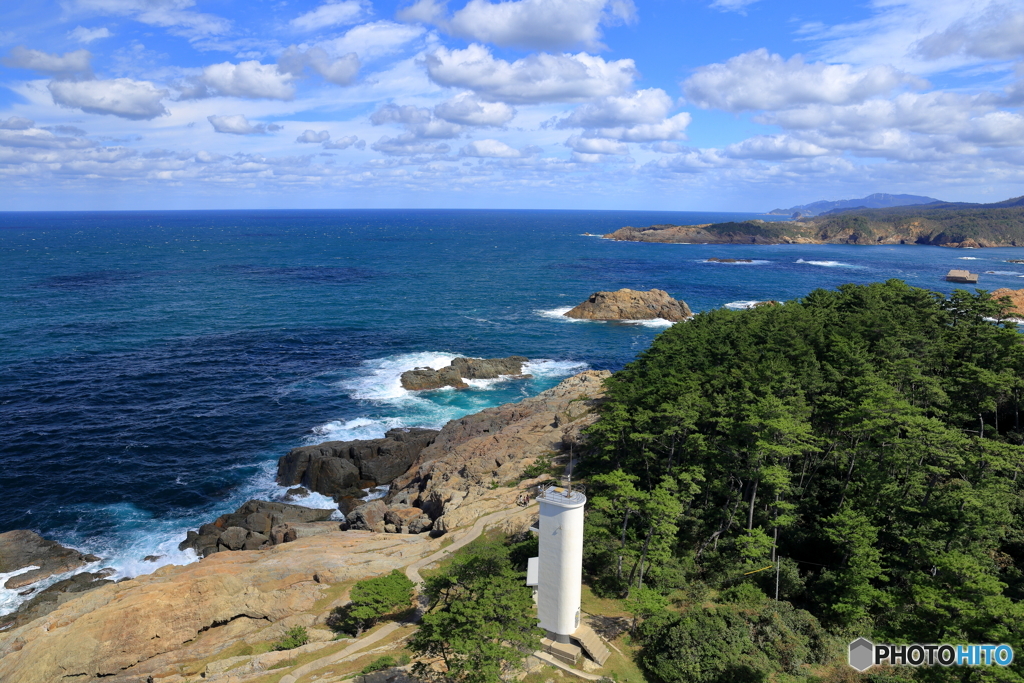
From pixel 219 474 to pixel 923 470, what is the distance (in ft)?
174

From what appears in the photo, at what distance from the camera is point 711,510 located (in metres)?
34.8

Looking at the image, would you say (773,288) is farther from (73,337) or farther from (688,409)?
(73,337)

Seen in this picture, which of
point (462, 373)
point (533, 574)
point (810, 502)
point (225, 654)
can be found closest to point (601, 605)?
point (533, 574)

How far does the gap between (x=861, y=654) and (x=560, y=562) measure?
44.2ft

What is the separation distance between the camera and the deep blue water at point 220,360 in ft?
166

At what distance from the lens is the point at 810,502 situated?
Result: 113 feet

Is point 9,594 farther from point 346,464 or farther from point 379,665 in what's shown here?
point 379,665

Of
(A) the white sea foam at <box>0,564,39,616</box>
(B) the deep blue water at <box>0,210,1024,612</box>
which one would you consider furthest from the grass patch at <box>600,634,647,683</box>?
(A) the white sea foam at <box>0,564,39,616</box>

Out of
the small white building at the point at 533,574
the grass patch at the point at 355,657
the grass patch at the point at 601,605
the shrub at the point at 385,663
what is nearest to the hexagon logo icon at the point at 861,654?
the grass patch at the point at 601,605

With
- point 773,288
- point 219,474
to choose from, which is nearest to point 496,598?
point 219,474

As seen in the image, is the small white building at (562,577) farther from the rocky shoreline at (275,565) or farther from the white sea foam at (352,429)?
the white sea foam at (352,429)

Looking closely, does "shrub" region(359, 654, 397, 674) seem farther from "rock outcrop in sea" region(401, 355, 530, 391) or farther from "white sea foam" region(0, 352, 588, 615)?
"rock outcrop in sea" region(401, 355, 530, 391)

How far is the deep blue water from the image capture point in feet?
166

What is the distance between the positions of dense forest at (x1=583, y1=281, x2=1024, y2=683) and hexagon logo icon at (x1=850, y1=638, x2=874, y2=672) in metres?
0.54
